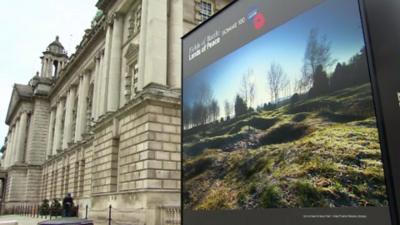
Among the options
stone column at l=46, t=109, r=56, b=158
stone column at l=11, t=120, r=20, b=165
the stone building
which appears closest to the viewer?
the stone building

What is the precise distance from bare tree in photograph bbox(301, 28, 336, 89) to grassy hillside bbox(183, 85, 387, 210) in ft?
1.05

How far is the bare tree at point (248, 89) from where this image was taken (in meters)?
5.97

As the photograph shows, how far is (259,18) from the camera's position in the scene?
18.7ft

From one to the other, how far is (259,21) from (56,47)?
73789mm

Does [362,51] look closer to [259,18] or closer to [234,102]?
[259,18]

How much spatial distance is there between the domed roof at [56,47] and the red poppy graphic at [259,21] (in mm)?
72211

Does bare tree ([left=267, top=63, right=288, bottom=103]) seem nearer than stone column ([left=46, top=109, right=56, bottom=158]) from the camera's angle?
Yes

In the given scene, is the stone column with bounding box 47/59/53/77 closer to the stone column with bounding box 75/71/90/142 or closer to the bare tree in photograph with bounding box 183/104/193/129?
the stone column with bounding box 75/71/90/142

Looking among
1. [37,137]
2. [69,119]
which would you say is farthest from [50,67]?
[69,119]

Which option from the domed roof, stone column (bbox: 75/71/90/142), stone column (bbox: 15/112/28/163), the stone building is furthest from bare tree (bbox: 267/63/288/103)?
the domed roof

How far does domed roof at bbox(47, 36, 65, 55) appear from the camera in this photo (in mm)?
71938

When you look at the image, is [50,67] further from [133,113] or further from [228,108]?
[228,108]

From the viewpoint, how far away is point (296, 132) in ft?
16.5

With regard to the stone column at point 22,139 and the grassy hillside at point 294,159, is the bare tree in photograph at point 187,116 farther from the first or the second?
the stone column at point 22,139
